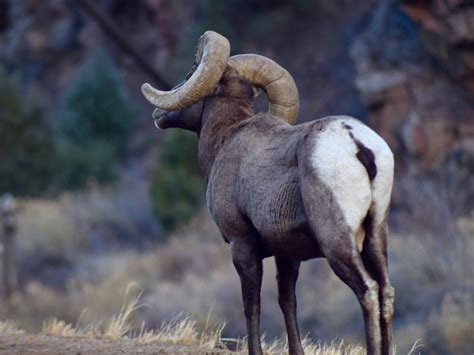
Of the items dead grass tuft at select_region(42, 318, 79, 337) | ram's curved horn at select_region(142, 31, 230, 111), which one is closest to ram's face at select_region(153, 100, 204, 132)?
ram's curved horn at select_region(142, 31, 230, 111)

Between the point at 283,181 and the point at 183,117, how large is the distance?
6.06 ft

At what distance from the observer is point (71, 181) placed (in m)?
32.5

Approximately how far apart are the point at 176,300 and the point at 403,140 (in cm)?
538

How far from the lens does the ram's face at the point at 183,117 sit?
31.4 feet

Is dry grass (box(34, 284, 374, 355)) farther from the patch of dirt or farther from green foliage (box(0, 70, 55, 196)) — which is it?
green foliage (box(0, 70, 55, 196))

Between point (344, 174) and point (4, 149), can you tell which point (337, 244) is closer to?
point (344, 174)

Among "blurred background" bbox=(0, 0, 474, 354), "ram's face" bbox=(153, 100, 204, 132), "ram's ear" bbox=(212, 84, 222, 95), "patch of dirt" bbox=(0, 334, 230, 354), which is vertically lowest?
"patch of dirt" bbox=(0, 334, 230, 354)

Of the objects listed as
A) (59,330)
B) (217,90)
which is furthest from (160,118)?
(59,330)

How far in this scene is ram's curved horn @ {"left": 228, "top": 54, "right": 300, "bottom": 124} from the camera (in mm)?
9336

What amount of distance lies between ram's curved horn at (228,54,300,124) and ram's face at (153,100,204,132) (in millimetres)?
479

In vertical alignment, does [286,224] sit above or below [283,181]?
below

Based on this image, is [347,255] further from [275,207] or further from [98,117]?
[98,117]

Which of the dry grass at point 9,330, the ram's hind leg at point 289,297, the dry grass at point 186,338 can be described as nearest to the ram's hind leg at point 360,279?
the ram's hind leg at point 289,297

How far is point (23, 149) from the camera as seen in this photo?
3116cm
